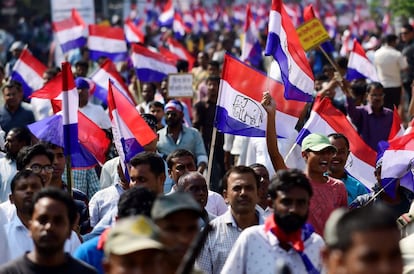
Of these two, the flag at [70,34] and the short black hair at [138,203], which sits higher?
the short black hair at [138,203]

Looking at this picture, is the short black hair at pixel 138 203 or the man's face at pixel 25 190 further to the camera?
the man's face at pixel 25 190

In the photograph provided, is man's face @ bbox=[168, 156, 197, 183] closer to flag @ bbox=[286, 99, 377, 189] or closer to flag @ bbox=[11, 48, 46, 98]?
flag @ bbox=[286, 99, 377, 189]

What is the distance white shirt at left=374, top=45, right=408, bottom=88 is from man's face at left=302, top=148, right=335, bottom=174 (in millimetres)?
9075

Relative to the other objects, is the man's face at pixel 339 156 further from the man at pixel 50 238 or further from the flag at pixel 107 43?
the flag at pixel 107 43

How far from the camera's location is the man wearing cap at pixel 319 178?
24.7ft

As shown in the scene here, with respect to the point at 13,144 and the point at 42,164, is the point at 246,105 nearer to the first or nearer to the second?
the point at 13,144

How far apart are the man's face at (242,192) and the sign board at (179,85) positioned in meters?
7.39

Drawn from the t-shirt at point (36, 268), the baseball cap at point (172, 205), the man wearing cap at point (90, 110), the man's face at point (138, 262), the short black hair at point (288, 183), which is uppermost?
the baseball cap at point (172, 205)

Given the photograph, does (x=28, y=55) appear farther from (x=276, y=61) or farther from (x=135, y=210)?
(x=135, y=210)

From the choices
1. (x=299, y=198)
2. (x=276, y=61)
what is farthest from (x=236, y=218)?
(x=276, y=61)

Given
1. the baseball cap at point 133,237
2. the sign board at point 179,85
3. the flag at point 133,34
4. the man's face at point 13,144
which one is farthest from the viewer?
the flag at point 133,34

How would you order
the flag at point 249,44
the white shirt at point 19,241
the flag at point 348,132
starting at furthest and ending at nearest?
the flag at point 249,44 → the flag at point 348,132 → the white shirt at point 19,241

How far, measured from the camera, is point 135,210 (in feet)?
20.0

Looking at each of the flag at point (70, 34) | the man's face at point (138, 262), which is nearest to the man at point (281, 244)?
the man's face at point (138, 262)
